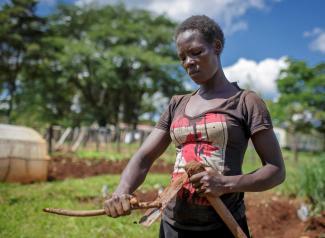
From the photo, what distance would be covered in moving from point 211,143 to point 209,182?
200 millimetres

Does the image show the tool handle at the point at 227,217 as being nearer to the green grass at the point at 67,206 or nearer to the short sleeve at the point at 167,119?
the short sleeve at the point at 167,119

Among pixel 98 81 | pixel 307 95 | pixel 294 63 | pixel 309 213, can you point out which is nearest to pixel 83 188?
pixel 309 213

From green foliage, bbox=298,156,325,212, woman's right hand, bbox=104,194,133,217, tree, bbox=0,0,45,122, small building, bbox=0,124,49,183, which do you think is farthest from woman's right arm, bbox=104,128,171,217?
tree, bbox=0,0,45,122

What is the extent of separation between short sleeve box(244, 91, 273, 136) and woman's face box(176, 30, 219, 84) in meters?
0.21

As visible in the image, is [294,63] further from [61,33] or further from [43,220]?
[43,220]

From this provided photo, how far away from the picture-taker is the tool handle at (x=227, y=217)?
151 cm

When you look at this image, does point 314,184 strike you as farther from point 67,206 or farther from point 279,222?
point 67,206

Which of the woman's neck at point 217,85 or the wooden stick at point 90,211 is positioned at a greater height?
the woman's neck at point 217,85

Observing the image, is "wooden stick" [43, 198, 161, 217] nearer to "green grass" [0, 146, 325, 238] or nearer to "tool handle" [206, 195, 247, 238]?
"tool handle" [206, 195, 247, 238]

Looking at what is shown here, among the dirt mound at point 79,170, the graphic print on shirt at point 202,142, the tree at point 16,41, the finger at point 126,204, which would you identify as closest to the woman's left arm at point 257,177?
the graphic print on shirt at point 202,142

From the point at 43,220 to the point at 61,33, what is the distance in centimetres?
2970

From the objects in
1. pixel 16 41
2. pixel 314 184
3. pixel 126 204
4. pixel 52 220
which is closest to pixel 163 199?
pixel 126 204

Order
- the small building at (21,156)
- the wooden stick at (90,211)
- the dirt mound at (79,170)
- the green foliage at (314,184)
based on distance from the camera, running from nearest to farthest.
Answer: the wooden stick at (90,211), the green foliage at (314,184), the small building at (21,156), the dirt mound at (79,170)

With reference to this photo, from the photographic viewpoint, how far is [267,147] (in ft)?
5.13
